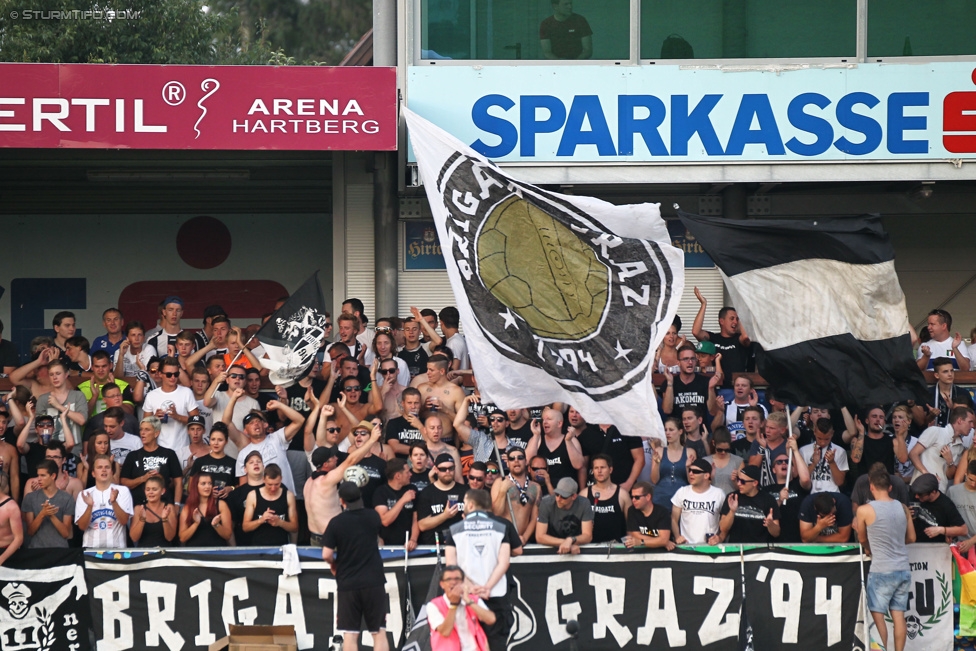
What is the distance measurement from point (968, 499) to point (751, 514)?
2.05m

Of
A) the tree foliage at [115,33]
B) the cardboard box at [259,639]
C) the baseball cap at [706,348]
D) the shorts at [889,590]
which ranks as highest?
the tree foliage at [115,33]

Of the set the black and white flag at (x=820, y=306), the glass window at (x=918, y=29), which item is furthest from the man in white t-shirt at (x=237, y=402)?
the glass window at (x=918, y=29)

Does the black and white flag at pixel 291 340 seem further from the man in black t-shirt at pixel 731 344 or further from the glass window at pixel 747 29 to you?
the glass window at pixel 747 29

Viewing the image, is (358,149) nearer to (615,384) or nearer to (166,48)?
(615,384)

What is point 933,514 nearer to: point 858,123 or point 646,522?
point 646,522

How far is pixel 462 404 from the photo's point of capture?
13.0m

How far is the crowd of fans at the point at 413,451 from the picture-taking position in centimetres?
1195

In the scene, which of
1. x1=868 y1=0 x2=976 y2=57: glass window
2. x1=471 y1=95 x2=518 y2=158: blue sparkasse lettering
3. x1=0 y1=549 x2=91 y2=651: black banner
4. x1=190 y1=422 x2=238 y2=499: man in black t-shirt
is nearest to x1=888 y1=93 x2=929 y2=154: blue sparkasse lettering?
x1=868 y1=0 x2=976 y2=57: glass window

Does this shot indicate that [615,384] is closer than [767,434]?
Yes

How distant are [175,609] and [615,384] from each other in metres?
4.44

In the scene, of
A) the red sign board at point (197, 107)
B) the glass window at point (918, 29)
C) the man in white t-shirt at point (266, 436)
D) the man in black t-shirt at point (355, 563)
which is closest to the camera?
the man in black t-shirt at point (355, 563)

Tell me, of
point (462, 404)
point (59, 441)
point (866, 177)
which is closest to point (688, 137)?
point (866, 177)

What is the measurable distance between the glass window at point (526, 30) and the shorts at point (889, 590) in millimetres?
7082

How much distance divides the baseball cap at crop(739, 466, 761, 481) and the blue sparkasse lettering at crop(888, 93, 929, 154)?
566cm
